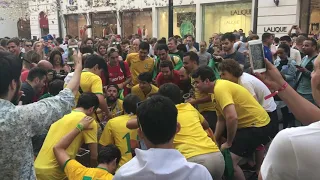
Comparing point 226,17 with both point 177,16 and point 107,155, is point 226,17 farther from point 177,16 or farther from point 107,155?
point 107,155

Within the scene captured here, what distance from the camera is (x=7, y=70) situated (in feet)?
5.74

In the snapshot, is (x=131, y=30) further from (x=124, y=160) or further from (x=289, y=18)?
(x=124, y=160)

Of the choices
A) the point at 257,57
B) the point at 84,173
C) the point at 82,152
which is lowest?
the point at 82,152

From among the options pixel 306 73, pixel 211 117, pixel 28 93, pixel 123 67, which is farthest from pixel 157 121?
pixel 123 67

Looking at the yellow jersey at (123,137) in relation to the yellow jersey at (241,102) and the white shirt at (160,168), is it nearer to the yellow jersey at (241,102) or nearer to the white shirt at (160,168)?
the yellow jersey at (241,102)

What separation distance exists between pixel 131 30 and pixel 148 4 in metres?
2.40

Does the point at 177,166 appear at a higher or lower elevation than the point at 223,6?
lower

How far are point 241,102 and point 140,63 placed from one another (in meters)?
3.36

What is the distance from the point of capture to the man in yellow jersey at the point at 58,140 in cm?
313

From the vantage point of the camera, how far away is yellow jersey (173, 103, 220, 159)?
10.3ft

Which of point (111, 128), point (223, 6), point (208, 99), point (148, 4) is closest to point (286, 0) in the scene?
point (223, 6)

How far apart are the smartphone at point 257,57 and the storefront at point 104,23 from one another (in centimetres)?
2099

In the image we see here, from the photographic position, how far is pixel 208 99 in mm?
4984

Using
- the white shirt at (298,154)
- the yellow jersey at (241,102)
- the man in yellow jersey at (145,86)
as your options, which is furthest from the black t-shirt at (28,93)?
the white shirt at (298,154)
